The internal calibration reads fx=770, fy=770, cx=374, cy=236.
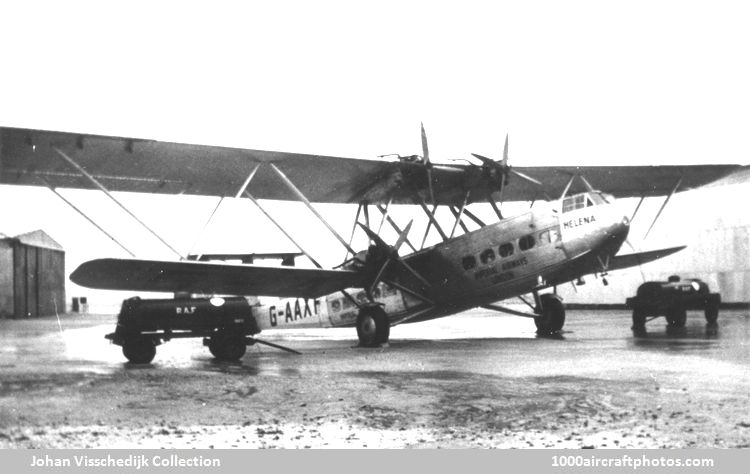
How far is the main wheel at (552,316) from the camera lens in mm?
19000

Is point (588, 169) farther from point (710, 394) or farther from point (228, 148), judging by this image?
point (710, 394)

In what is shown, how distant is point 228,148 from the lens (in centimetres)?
1542

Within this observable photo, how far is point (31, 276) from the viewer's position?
45938mm

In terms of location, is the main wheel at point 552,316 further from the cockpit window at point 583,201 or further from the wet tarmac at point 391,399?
the wet tarmac at point 391,399

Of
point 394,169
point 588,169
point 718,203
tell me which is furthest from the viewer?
point 718,203

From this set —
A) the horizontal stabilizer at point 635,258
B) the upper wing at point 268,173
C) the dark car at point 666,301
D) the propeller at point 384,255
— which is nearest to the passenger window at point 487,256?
the propeller at point 384,255

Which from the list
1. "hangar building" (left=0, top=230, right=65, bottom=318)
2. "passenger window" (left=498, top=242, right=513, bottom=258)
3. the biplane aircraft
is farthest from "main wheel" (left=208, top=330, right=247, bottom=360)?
"hangar building" (left=0, top=230, right=65, bottom=318)

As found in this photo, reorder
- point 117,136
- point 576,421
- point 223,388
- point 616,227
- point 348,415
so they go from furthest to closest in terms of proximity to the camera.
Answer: point 616,227 → point 117,136 → point 223,388 → point 348,415 → point 576,421

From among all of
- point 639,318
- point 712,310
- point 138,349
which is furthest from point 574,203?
point 712,310

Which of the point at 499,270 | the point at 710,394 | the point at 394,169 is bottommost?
the point at 710,394

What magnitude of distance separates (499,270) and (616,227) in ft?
8.32

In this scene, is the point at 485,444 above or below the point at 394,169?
below

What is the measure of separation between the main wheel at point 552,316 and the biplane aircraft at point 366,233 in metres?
0.03

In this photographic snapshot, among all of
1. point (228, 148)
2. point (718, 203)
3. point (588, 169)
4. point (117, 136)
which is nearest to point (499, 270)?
point (588, 169)
